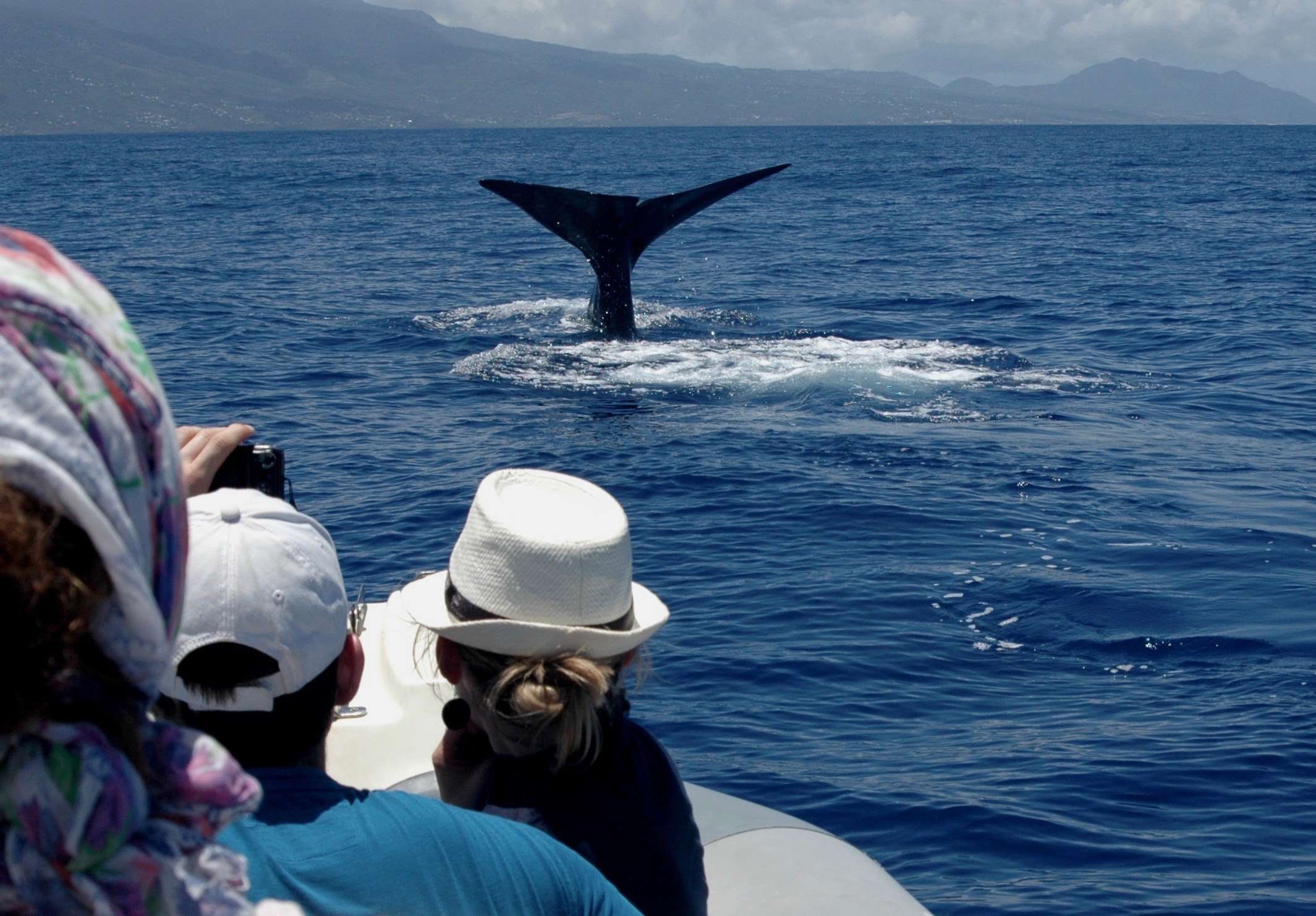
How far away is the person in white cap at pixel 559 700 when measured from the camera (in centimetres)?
226

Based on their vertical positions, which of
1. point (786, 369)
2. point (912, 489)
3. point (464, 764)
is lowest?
point (912, 489)

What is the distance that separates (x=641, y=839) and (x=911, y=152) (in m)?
83.3

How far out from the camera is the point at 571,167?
67000 mm

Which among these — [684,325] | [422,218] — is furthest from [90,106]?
[684,325]

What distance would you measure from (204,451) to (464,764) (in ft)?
2.45

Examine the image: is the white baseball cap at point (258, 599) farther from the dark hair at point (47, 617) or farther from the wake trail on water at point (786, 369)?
the wake trail on water at point (786, 369)

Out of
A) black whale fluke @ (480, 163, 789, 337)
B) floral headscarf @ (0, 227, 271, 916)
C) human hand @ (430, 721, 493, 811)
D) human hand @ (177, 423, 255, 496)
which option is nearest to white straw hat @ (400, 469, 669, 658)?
human hand @ (430, 721, 493, 811)

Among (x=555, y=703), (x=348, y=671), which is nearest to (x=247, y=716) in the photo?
(x=348, y=671)

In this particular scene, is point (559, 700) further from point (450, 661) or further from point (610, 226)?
point (610, 226)

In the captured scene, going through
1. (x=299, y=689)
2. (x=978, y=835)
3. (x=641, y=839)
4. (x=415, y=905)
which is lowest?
(x=978, y=835)

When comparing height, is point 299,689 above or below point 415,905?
above

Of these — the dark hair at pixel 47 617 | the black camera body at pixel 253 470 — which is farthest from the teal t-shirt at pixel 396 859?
the black camera body at pixel 253 470

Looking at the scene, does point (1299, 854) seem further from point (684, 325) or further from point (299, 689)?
point (684, 325)

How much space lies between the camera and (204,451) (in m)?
2.66
